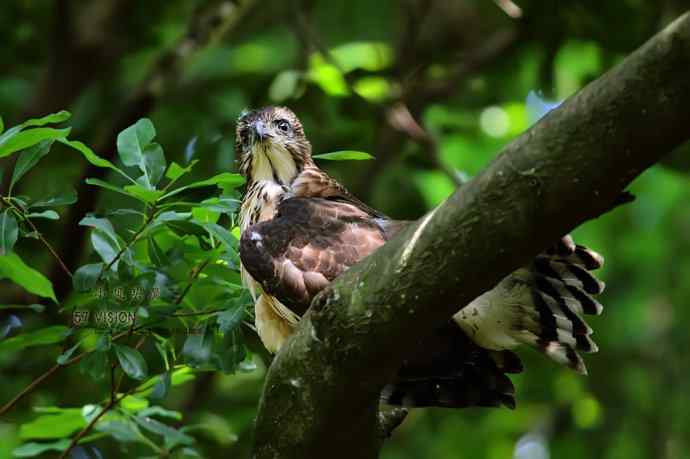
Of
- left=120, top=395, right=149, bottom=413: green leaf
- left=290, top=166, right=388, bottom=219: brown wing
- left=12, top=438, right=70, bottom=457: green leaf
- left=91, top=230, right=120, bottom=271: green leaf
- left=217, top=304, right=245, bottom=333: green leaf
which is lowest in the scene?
left=12, top=438, right=70, bottom=457: green leaf

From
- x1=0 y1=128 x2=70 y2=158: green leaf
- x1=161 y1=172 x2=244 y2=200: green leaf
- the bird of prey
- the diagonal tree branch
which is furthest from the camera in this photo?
the bird of prey

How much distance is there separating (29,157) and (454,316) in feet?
5.04

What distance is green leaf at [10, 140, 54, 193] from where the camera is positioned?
3430mm

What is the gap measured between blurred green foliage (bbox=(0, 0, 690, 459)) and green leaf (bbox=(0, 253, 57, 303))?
1689 millimetres

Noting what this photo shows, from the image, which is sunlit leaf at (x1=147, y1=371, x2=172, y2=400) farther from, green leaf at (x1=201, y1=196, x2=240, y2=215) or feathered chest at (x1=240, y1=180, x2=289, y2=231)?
feathered chest at (x1=240, y1=180, x2=289, y2=231)

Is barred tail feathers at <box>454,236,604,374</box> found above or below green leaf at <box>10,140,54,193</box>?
below

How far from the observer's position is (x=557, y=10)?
7020mm

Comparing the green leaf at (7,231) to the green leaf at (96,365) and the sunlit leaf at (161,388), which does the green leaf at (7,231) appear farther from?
the sunlit leaf at (161,388)

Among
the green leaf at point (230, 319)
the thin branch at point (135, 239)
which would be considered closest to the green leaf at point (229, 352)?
the green leaf at point (230, 319)

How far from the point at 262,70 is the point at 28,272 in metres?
4.68

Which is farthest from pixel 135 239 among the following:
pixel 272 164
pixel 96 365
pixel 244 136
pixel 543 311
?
pixel 244 136

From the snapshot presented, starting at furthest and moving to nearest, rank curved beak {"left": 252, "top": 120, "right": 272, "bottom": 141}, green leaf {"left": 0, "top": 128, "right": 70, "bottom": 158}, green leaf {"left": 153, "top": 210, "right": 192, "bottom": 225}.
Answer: curved beak {"left": 252, "top": 120, "right": 272, "bottom": 141} → green leaf {"left": 153, "top": 210, "right": 192, "bottom": 225} → green leaf {"left": 0, "top": 128, "right": 70, "bottom": 158}

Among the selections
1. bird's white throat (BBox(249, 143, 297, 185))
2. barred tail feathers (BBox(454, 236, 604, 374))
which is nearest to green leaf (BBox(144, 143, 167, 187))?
barred tail feathers (BBox(454, 236, 604, 374))

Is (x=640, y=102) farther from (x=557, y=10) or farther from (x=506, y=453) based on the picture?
(x=506, y=453)
